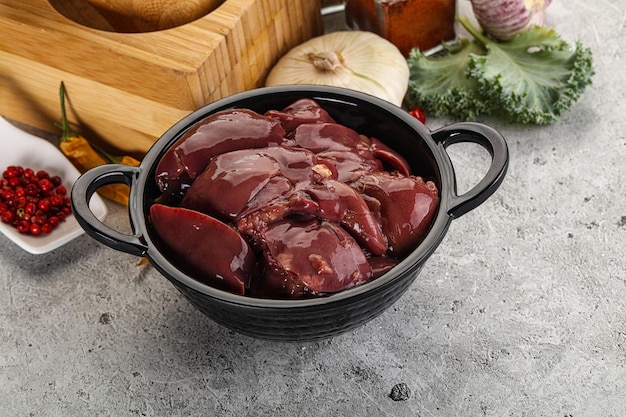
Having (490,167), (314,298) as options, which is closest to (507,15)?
(490,167)

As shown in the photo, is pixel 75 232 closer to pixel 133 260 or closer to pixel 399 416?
pixel 133 260

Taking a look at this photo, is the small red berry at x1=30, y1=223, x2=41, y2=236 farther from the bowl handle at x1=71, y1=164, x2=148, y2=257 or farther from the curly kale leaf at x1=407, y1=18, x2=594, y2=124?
the curly kale leaf at x1=407, y1=18, x2=594, y2=124

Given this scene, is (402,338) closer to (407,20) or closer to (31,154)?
(407,20)

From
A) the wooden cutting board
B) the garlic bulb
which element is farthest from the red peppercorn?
the garlic bulb

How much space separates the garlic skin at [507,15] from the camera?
7.06 feet

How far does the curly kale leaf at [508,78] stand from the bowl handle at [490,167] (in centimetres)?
57

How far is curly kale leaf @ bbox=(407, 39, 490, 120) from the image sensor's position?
2.13 metres

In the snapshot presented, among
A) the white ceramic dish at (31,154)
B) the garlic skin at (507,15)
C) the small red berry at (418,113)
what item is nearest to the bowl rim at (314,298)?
the small red berry at (418,113)

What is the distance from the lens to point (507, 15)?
2.16 m

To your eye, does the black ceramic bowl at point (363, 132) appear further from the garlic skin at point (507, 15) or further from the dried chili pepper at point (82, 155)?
the garlic skin at point (507, 15)

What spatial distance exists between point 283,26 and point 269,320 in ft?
3.28

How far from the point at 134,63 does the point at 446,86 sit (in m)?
0.85

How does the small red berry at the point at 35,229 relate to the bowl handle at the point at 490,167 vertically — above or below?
below

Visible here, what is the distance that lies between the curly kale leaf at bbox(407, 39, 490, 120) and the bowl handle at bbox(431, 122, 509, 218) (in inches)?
22.7
